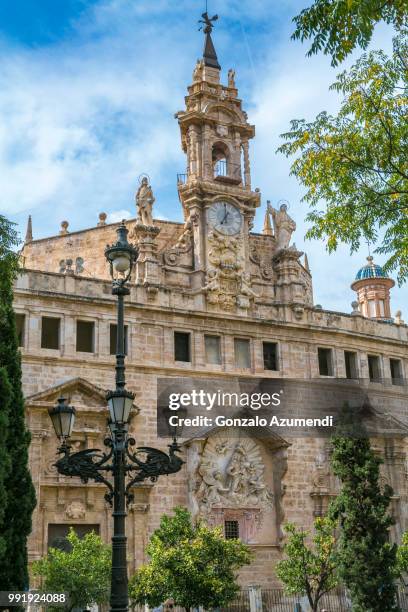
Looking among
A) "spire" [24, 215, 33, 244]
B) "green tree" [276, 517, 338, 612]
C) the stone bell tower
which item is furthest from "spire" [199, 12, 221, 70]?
"green tree" [276, 517, 338, 612]

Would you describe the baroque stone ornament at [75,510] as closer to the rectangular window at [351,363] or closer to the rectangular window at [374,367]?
the rectangular window at [351,363]

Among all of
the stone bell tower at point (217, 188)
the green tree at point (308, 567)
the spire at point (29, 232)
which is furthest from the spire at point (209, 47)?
the green tree at point (308, 567)

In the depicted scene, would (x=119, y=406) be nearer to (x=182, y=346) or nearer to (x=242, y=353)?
(x=182, y=346)

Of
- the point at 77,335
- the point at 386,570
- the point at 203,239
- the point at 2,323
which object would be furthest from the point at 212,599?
the point at 203,239

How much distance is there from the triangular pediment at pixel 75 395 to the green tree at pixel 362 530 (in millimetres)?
8341

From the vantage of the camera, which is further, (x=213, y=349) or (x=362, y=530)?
(x=213, y=349)

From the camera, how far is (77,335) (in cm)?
2695

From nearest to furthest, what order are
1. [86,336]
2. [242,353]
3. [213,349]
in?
[86,336] < [213,349] < [242,353]

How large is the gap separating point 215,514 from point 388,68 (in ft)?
57.8

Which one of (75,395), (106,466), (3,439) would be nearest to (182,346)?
(75,395)

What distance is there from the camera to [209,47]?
3356 centimetres

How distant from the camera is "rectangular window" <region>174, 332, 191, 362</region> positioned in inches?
1117

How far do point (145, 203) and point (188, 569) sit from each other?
14650 mm

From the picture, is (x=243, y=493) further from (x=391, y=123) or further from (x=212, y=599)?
(x=391, y=123)
